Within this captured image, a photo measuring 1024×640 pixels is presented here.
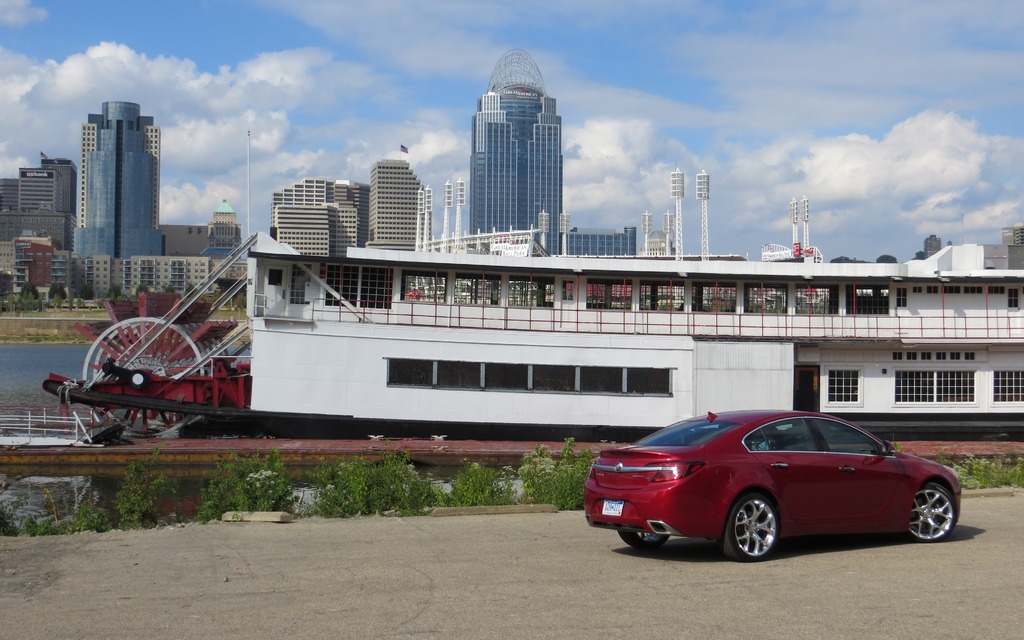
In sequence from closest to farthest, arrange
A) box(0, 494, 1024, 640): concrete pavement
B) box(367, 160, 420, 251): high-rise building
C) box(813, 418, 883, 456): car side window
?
box(0, 494, 1024, 640): concrete pavement
box(813, 418, 883, 456): car side window
box(367, 160, 420, 251): high-rise building

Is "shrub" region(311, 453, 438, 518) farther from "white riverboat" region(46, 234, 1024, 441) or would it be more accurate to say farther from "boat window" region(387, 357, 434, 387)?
"white riverboat" region(46, 234, 1024, 441)

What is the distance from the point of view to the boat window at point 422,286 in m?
26.8

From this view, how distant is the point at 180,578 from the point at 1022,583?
7125mm

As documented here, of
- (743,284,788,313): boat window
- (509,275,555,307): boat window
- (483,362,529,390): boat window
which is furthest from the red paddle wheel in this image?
(743,284,788,313): boat window

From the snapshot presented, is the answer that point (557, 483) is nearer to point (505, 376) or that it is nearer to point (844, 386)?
point (505, 376)

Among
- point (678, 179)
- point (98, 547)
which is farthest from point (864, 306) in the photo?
point (98, 547)

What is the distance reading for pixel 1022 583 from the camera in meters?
8.42

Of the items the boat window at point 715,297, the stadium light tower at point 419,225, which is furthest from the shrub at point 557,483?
the stadium light tower at point 419,225

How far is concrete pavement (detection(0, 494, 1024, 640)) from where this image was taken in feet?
23.4

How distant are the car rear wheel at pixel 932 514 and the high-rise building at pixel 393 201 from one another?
16555 centimetres

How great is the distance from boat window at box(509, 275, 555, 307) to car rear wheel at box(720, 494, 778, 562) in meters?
17.8

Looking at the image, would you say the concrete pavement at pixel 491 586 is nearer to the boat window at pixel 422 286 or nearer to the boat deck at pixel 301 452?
the boat deck at pixel 301 452

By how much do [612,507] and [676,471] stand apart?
0.76m

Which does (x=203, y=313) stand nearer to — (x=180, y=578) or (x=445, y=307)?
(x=445, y=307)
